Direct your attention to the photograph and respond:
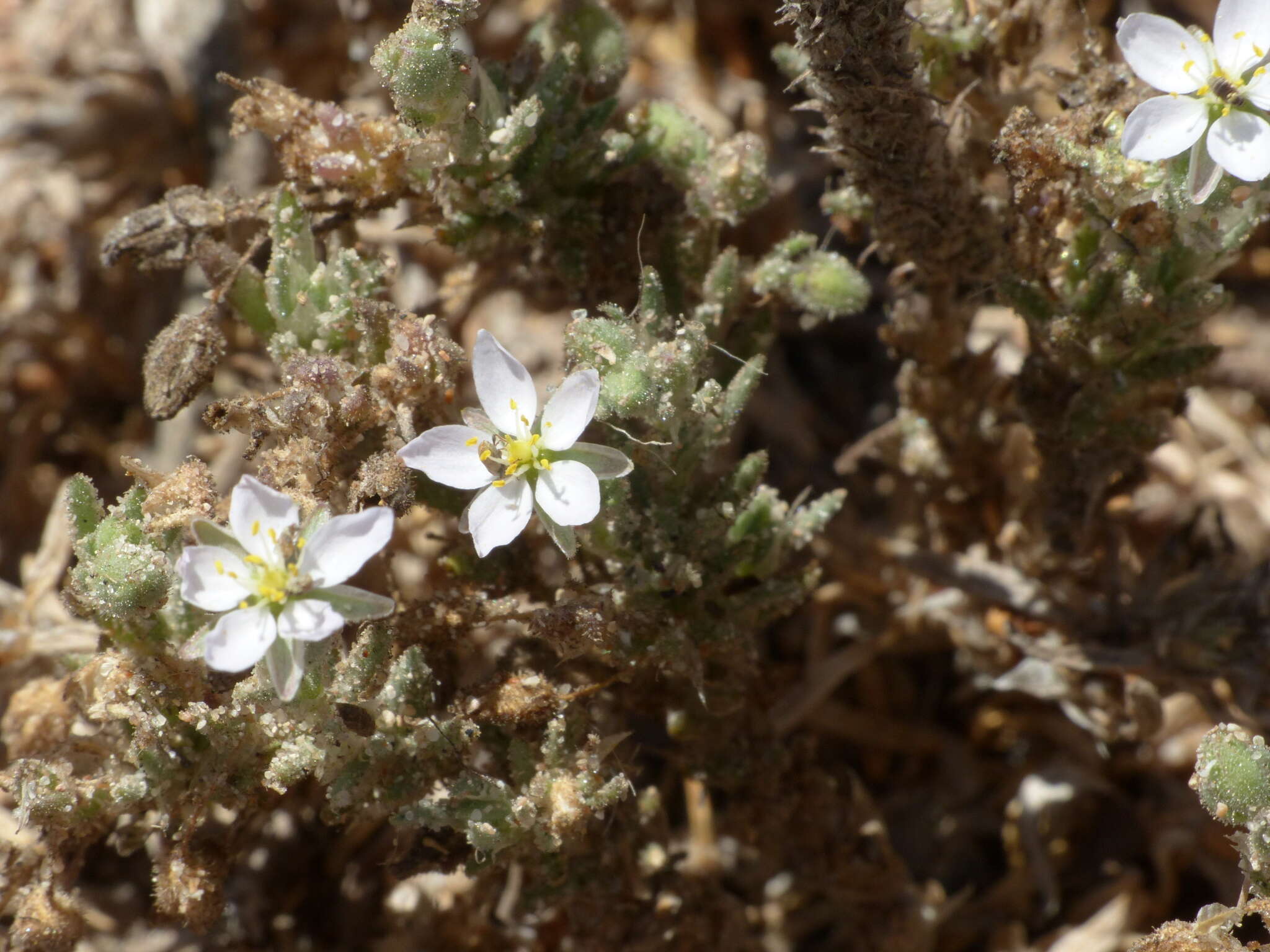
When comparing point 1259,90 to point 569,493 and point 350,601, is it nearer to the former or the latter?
point 569,493

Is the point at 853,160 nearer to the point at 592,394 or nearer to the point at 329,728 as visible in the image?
the point at 592,394

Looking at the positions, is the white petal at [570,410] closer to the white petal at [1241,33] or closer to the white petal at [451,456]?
the white petal at [451,456]

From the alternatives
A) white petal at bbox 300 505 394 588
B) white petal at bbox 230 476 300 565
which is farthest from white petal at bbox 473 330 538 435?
white petal at bbox 230 476 300 565

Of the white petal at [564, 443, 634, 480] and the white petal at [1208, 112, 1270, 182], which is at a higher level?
the white petal at [1208, 112, 1270, 182]

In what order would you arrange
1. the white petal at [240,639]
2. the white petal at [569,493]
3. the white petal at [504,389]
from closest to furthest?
the white petal at [240,639] < the white petal at [569,493] < the white petal at [504,389]

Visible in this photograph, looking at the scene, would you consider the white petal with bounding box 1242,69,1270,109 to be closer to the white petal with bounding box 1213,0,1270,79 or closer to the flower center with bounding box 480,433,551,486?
the white petal with bounding box 1213,0,1270,79

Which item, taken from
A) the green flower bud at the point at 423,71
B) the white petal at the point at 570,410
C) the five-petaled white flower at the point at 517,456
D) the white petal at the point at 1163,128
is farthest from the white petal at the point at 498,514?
the white petal at the point at 1163,128
